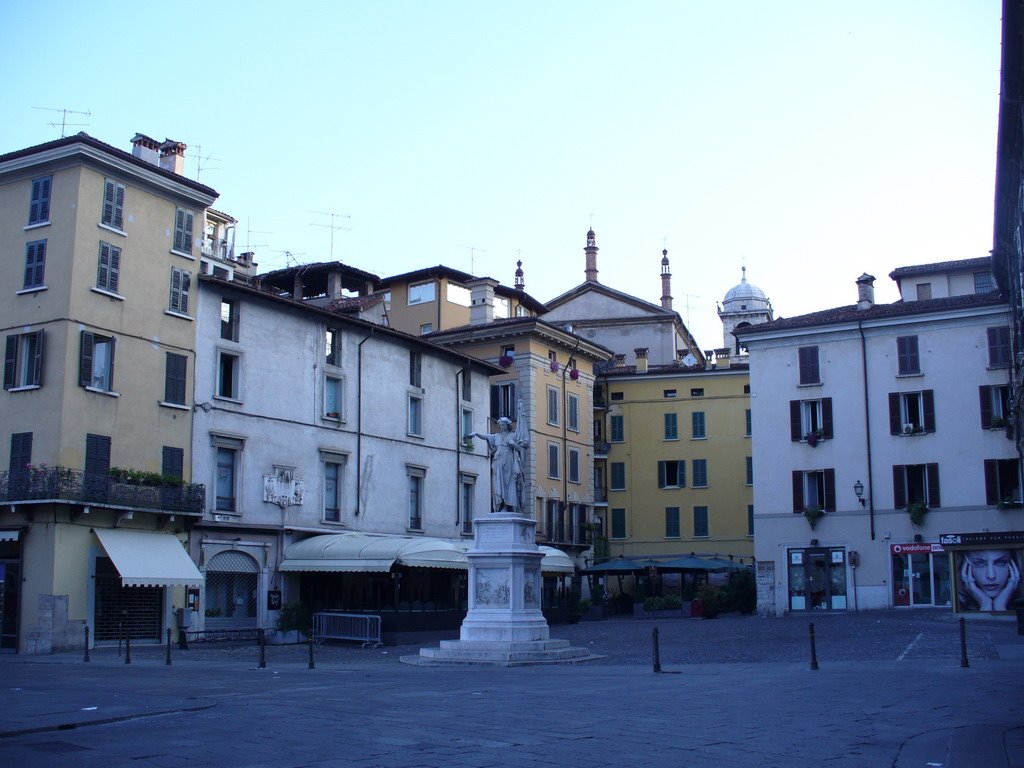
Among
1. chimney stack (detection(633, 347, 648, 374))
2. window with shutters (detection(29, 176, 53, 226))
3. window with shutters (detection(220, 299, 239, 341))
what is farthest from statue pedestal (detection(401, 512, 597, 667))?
chimney stack (detection(633, 347, 648, 374))

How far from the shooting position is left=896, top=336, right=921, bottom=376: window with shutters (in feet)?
158

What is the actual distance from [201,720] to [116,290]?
24942 mm

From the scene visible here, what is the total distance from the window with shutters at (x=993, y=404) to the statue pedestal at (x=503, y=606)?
2597cm

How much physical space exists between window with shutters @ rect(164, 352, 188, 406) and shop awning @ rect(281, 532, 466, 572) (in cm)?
704

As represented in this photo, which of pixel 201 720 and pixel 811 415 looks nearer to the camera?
pixel 201 720

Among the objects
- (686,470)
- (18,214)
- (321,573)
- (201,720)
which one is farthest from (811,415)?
(201,720)

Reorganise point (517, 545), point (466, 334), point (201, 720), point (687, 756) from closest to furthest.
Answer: point (687, 756)
point (201, 720)
point (517, 545)
point (466, 334)

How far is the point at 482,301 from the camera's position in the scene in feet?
203

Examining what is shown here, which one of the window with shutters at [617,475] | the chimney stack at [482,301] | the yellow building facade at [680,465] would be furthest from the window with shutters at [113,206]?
the window with shutters at [617,475]

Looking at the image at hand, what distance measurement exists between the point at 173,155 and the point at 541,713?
34.5 meters

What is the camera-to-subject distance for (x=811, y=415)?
50062mm

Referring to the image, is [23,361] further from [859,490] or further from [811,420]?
[859,490]

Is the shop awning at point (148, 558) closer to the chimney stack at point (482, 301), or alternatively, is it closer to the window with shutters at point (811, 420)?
the window with shutters at point (811, 420)

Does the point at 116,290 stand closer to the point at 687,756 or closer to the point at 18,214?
the point at 18,214
